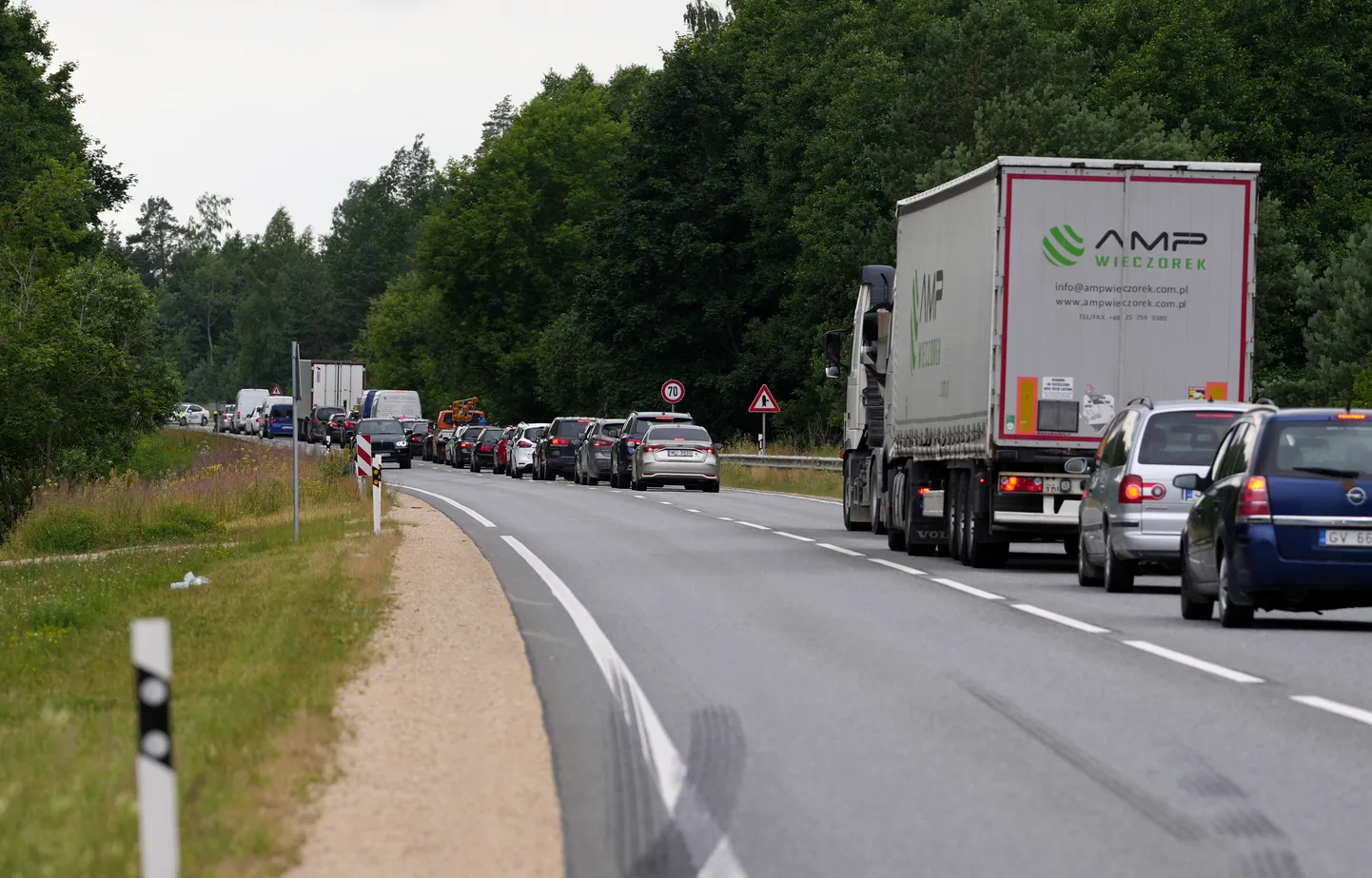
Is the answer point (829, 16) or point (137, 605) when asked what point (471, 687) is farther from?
point (829, 16)

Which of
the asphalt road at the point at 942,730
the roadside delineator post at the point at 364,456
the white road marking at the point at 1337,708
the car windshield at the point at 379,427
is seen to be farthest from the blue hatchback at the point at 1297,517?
the car windshield at the point at 379,427

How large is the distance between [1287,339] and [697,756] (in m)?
55.2

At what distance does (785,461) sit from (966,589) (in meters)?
33.4

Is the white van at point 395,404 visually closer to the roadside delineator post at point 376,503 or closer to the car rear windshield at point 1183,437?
the roadside delineator post at point 376,503

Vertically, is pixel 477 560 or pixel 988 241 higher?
pixel 988 241

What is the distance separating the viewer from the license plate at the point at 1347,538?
14.6 meters

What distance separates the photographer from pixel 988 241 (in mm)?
20656

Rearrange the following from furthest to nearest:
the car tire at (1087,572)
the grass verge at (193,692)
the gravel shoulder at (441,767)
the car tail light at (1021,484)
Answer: the car tail light at (1021,484) → the car tire at (1087,572) → the grass verge at (193,692) → the gravel shoulder at (441,767)

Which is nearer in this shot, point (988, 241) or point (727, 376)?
point (988, 241)

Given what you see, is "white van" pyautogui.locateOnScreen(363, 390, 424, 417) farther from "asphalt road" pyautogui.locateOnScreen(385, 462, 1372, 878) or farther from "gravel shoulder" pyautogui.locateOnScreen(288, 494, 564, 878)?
"gravel shoulder" pyautogui.locateOnScreen(288, 494, 564, 878)

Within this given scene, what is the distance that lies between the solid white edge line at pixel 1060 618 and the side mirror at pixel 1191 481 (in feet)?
4.58

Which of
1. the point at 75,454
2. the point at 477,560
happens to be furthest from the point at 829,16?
the point at 477,560

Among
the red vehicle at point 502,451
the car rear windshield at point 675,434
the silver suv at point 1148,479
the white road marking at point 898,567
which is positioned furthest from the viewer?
the red vehicle at point 502,451

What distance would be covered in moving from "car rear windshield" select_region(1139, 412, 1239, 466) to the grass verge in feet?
21.9
